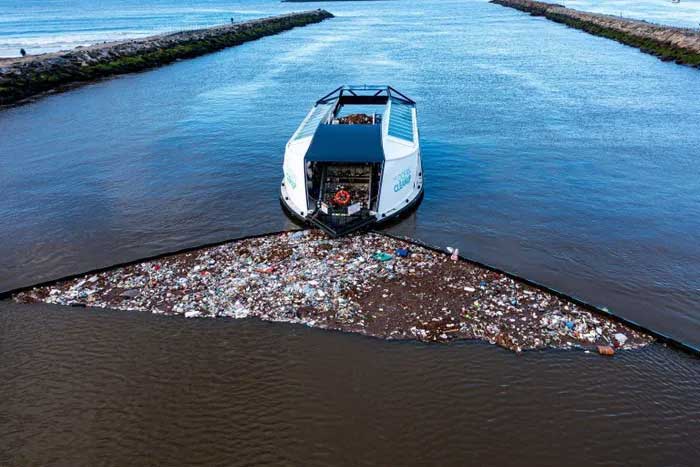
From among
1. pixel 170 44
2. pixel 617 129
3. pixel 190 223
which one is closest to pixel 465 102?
pixel 617 129

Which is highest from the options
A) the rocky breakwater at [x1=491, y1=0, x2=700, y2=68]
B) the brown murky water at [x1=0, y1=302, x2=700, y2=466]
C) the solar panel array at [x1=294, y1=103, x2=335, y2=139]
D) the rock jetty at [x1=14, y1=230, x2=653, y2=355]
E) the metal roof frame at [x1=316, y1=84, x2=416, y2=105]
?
the rocky breakwater at [x1=491, y1=0, x2=700, y2=68]

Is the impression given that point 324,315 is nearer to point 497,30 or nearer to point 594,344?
point 594,344

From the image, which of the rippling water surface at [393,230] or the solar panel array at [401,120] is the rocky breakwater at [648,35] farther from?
the solar panel array at [401,120]

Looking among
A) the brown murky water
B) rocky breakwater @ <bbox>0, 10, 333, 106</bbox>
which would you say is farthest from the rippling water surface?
rocky breakwater @ <bbox>0, 10, 333, 106</bbox>

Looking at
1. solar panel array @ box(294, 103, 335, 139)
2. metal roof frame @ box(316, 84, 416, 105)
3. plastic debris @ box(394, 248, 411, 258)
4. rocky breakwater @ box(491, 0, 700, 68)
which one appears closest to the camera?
plastic debris @ box(394, 248, 411, 258)

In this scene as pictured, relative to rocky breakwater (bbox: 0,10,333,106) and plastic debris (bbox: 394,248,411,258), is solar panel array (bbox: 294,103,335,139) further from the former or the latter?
rocky breakwater (bbox: 0,10,333,106)

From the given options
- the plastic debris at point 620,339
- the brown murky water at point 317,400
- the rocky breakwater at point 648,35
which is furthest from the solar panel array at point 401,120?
the rocky breakwater at point 648,35
